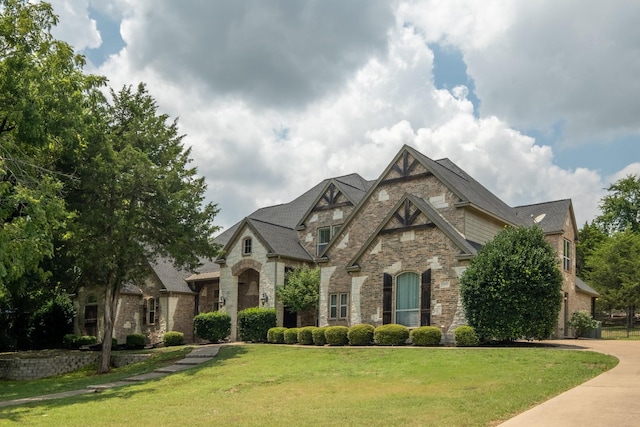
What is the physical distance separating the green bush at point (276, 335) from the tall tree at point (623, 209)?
173 feet

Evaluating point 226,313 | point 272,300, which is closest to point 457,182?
point 272,300

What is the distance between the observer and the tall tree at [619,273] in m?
46.2

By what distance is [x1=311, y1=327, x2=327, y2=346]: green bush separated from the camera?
28.0 m

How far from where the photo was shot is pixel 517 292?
2391 centimetres

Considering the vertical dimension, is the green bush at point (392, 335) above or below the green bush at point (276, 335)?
above

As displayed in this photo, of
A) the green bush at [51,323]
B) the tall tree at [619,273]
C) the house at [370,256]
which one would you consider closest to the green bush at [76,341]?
the green bush at [51,323]

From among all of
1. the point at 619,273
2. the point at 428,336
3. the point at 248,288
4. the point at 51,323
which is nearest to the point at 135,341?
the point at 248,288

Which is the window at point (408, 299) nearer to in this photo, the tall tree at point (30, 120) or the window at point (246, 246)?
the window at point (246, 246)

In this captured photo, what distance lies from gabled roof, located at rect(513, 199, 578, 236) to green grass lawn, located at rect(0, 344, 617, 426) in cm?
1433

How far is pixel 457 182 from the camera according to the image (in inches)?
1227

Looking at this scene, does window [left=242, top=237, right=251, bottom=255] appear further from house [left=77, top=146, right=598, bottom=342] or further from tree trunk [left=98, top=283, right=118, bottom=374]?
tree trunk [left=98, top=283, right=118, bottom=374]

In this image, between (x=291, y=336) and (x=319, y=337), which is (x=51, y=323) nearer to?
(x=291, y=336)

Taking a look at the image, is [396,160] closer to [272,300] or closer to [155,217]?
[272,300]

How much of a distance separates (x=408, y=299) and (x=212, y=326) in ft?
38.7
